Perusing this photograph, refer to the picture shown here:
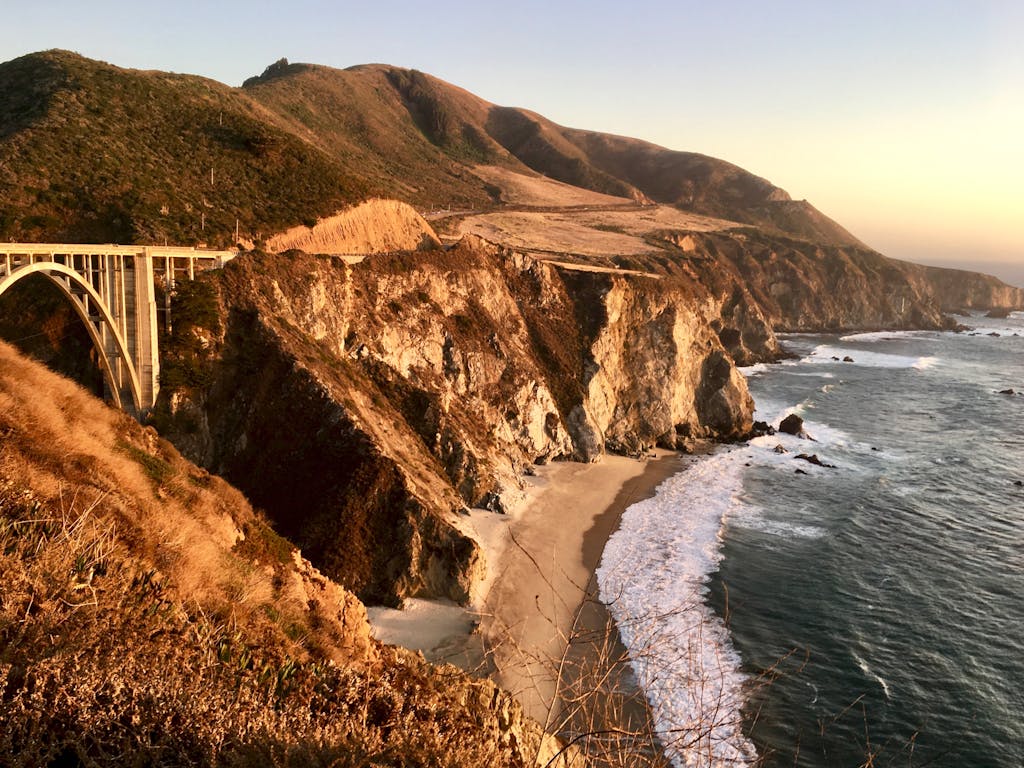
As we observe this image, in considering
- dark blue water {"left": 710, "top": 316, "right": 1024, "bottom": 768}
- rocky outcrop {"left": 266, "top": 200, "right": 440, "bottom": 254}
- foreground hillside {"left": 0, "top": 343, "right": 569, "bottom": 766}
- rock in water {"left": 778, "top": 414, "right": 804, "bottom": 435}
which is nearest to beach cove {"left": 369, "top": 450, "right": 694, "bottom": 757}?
foreground hillside {"left": 0, "top": 343, "right": 569, "bottom": 766}

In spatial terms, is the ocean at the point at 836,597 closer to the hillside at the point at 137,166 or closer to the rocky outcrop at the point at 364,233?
the rocky outcrop at the point at 364,233

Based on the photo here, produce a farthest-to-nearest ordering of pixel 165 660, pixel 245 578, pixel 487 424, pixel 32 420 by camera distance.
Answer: pixel 487 424, pixel 32 420, pixel 245 578, pixel 165 660

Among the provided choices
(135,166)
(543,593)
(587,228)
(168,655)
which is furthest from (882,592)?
(587,228)

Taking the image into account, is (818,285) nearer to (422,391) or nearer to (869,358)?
(869,358)

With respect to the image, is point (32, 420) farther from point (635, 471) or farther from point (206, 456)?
point (635, 471)

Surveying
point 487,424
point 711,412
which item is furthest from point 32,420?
point 711,412

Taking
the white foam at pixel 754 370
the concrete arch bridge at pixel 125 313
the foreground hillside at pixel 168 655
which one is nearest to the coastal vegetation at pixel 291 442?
the foreground hillside at pixel 168 655
